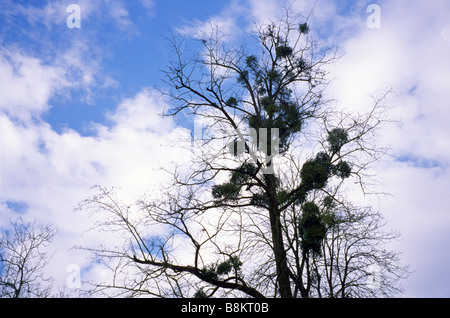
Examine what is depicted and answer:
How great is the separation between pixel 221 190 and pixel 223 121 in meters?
1.94

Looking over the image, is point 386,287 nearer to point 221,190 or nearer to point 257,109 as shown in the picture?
point 221,190

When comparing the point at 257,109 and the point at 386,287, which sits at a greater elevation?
the point at 257,109

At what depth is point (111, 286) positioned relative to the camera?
5.40 m

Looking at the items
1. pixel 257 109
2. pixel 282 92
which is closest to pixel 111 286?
pixel 257 109
